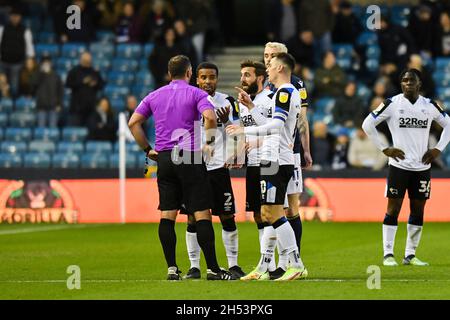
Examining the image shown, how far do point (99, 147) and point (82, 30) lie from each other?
3.95m

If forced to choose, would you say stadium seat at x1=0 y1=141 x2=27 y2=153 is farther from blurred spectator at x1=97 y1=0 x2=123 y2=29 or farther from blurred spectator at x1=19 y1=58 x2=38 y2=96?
blurred spectator at x1=97 y1=0 x2=123 y2=29

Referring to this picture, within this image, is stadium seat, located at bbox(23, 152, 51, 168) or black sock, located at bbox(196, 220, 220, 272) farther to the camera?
stadium seat, located at bbox(23, 152, 51, 168)

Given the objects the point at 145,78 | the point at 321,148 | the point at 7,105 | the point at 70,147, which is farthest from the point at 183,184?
the point at 7,105

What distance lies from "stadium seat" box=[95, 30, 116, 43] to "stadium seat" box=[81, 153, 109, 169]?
4189 mm

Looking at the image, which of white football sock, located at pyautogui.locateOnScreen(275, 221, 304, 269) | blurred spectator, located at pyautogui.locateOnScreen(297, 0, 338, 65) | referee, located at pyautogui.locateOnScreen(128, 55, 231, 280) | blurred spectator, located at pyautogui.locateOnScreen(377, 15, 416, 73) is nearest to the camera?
white football sock, located at pyautogui.locateOnScreen(275, 221, 304, 269)

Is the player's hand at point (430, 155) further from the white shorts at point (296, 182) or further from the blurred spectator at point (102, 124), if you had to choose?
the blurred spectator at point (102, 124)

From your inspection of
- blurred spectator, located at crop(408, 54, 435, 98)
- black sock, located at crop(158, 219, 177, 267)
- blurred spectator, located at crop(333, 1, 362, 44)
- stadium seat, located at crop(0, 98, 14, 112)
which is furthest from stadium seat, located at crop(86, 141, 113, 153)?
black sock, located at crop(158, 219, 177, 267)

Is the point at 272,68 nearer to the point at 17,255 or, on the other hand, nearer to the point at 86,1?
the point at 17,255

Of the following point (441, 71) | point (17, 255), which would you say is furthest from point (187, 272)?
point (441, 71)

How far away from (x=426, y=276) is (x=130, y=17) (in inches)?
659

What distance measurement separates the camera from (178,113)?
12500 mm

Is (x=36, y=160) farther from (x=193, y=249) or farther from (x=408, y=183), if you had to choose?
(x=193, y=249)

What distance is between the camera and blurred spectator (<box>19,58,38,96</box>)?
2708 centimetres

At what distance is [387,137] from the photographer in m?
24.1
